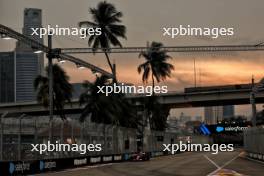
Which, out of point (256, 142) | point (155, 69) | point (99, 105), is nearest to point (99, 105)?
point (99, 105)

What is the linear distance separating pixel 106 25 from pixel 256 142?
92.6 ft

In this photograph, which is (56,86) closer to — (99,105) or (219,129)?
(99,105)

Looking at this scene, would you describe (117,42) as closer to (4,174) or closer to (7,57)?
(7,57)

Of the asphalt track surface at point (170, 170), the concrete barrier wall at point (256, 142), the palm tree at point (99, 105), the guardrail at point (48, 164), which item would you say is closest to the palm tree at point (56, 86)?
the palm tree at point (99, 105)

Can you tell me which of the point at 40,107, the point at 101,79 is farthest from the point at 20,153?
the point at 40,107

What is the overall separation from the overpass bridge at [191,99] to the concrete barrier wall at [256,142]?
35.8m

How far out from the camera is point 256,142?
57.4 m

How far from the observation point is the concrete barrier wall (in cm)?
5287

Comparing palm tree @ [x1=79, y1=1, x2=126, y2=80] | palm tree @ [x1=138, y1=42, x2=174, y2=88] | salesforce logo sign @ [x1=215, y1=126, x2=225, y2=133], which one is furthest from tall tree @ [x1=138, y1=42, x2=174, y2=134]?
palm tree @ [x1=79, y1=1, x2=126, y2=80]

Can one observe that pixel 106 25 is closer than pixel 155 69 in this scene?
Yes

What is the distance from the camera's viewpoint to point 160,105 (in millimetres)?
113312

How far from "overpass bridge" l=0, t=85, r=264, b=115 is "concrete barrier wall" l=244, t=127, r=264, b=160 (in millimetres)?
35762

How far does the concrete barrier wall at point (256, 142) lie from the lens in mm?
52869

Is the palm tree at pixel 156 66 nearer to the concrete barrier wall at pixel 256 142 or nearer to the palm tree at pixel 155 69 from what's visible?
the palm tree at pixel 155 69
